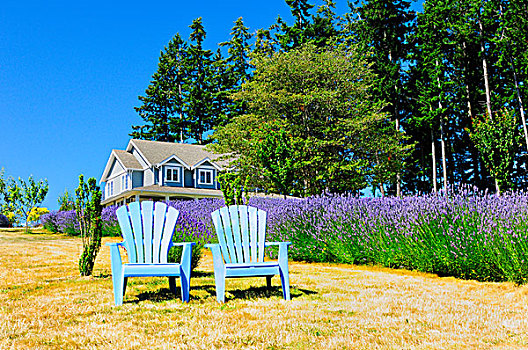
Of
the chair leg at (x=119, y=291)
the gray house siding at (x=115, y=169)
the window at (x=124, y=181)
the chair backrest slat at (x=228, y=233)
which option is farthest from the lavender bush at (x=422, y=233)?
the gray house siding at (x=115, y=169)

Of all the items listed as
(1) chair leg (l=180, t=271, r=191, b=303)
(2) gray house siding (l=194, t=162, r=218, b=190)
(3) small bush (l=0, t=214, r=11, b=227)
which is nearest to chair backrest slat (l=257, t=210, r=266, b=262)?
(1) chair leg (l=180, t=271, r=191, b=303)

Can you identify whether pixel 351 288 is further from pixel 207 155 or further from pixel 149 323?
pixel 207 155

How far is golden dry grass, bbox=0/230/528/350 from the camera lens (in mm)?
3137

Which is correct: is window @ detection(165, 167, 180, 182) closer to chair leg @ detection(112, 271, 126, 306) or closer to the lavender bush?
the lavender bush

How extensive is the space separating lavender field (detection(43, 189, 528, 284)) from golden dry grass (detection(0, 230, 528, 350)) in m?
0.39

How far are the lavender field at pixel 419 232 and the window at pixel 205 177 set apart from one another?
2090cm

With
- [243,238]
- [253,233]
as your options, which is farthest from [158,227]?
[253,233]

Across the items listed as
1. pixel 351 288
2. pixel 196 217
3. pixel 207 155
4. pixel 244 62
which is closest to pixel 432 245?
pixel 351 288

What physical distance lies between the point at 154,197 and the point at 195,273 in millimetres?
22201

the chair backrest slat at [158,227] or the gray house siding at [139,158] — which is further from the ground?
the gray house siding at [139,158]

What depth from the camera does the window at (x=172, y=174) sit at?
28828mm

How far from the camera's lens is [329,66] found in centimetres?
2108

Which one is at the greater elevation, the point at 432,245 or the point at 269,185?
the point at 269,185

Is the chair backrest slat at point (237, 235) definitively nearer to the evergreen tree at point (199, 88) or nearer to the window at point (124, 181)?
the window at point (124, 181)
